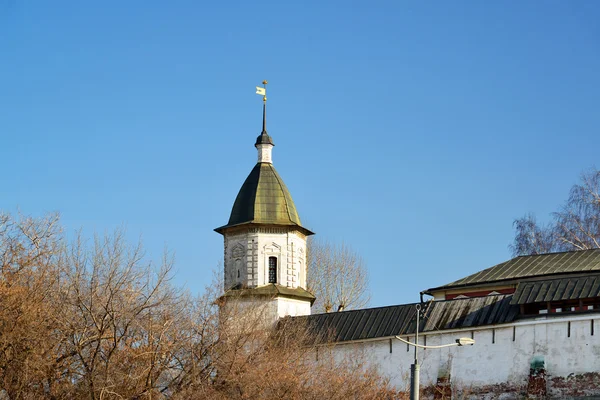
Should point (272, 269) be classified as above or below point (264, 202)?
below

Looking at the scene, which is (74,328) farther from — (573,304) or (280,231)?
(280,231)

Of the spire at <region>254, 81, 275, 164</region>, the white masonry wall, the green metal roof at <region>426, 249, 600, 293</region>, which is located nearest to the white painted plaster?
the spire at <region>254, 81, 275, 164</region>

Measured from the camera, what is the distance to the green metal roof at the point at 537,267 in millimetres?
33156

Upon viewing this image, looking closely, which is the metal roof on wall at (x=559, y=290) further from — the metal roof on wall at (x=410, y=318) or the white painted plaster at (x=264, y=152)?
the white painted plaster at (x=264, y=152)

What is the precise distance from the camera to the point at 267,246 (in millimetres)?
38625

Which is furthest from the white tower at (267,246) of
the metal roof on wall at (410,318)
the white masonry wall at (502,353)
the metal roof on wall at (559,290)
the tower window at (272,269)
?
the metal roof on wall at (559,290)

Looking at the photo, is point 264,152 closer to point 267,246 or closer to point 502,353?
point 267,246

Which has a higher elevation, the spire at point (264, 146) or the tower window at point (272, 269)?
the spire at point (264, 146)

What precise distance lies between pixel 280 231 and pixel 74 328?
1664 centimetres

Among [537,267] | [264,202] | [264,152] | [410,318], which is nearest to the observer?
[410,318]

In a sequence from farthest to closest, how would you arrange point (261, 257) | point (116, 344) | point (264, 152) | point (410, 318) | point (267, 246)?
1. point (264, 152)
2. point (267, 246)
3. point (261, 257)
4. point (410, 318)
5. point (116, 344)

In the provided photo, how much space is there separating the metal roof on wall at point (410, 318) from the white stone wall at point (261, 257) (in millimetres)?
3782

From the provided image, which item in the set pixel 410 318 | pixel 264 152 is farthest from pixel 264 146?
pixel 410 318

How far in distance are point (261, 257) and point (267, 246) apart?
0.47 metres
